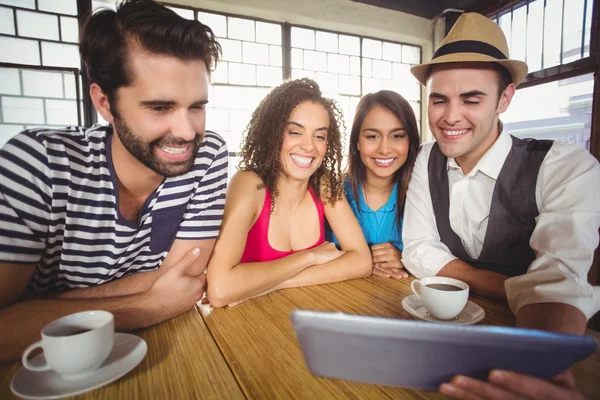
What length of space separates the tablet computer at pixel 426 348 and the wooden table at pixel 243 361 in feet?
0.45

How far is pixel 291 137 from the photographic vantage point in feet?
5.31

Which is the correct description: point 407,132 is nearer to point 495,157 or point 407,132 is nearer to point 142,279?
point 495,157

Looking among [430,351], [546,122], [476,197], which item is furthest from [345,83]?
[430,351]

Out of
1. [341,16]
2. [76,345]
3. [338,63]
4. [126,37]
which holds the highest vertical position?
[341,16]

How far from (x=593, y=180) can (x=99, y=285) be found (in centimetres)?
171

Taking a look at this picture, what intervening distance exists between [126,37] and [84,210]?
1.80 ft

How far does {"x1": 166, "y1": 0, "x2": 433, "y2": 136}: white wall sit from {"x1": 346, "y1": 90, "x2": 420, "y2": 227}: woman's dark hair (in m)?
2.73

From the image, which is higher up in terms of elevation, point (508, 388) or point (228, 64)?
point (228, 64)

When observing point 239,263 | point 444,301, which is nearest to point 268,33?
point 239,263

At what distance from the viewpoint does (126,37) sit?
100 cm

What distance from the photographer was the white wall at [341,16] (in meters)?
3.87

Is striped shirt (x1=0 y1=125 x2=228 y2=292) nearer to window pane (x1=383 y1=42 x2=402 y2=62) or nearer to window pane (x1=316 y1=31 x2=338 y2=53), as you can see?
window pane (x1=316 y1=31 x2=338 y2=53)

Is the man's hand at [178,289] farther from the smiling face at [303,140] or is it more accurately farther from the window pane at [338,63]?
the window pane at [338,63]

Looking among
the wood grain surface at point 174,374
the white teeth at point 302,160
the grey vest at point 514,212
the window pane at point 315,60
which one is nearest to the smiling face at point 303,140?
the white teeth at point 302,160
